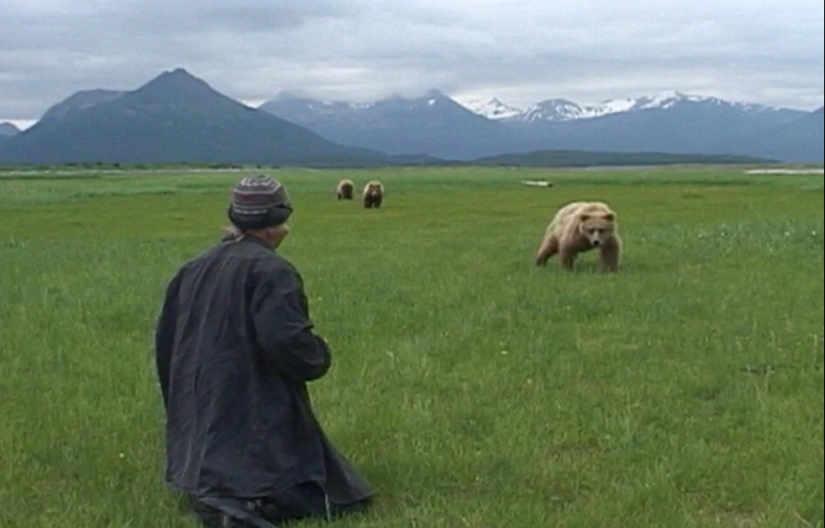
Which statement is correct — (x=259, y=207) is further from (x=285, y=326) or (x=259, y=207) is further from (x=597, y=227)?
(x=597, y=227)

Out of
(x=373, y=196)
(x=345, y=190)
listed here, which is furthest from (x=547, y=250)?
(x=345, y=190)

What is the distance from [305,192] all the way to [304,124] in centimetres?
3786

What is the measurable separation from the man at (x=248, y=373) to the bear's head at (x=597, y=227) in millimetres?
9766

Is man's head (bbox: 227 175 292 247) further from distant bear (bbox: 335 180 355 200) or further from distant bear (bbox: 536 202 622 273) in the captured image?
distant bear (bbox: 335 180 355 200)

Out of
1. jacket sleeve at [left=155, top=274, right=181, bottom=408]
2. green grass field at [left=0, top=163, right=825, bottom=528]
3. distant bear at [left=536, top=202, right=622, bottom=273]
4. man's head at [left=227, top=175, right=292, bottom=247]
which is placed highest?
man's head at [left=227, top=175, right=292, bottom=247]

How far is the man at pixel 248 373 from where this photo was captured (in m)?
5.01

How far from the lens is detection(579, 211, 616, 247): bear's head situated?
14.6 metres

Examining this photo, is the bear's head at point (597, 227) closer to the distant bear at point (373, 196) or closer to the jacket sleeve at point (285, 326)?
the jacket sleeve at point (285, 326)

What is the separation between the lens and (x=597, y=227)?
1462 centimetres

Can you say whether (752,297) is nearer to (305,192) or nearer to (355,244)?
(355,244)

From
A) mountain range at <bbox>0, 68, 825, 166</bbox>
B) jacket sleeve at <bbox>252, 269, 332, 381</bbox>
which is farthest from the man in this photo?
mountain range at <bbox>0, 68, 825, 166</bbox>

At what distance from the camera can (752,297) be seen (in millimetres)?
11109

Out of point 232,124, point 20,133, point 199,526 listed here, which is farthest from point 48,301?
point 199,526

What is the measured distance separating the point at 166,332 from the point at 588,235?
9.92 m
